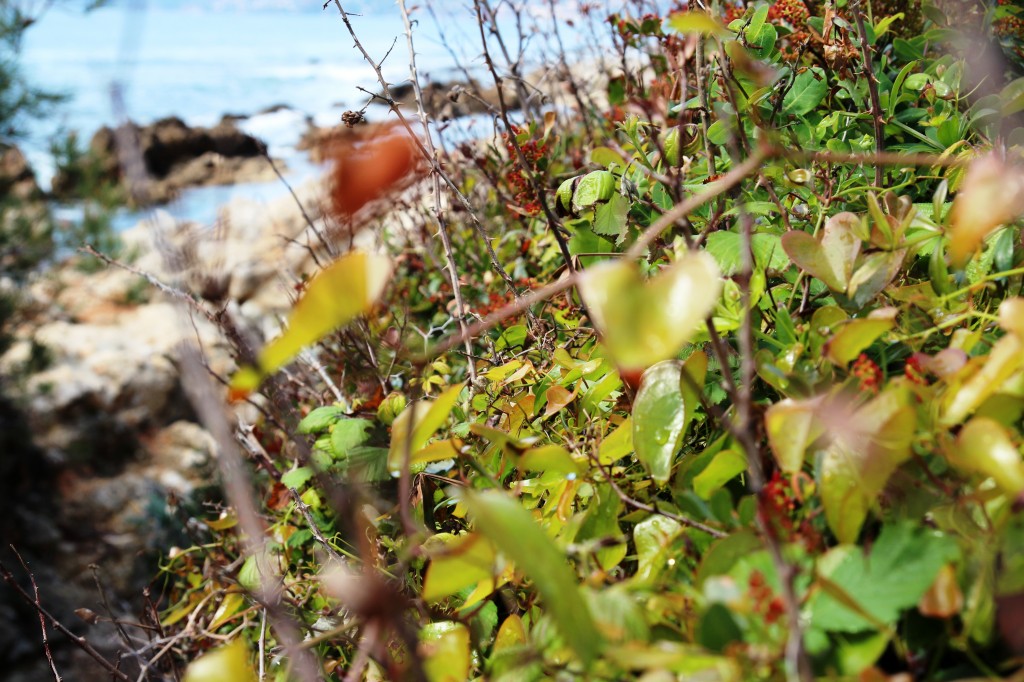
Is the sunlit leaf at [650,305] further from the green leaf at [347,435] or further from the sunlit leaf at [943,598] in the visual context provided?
the green leaf at [347,435]

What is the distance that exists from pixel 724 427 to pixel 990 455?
192 millimetres

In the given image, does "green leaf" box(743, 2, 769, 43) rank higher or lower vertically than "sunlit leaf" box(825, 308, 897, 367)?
higher

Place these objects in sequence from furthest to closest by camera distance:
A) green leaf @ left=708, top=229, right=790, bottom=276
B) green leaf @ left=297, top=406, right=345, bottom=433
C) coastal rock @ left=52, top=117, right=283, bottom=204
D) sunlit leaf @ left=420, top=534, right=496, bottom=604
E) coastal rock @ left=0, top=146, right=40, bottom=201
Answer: coastal rock @ left=52, top=117, right=283, bottom=204 → coastal rock @ left=0, top=146, right=40, bottom=201 → green leaf @ left=297, top=406, right=345, bottom=433 → green leaf @ left=708, top=229, right=790, bottom=276 → sunlit leaf @ left=420, top=534, right=496, bottom=604

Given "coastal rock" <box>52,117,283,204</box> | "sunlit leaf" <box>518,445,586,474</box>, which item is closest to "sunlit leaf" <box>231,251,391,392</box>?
"sunlit leaf" <box>518,445,586,474</box>

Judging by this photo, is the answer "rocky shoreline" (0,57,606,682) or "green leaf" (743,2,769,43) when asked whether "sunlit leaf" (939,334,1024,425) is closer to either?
"green leaf" (743,2,769,43)

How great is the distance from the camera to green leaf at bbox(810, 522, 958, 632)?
0.42 m

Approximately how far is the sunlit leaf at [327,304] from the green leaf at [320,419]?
722 millimetres

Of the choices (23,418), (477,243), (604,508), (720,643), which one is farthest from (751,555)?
(23,418)

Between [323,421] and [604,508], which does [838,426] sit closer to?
[604,508]

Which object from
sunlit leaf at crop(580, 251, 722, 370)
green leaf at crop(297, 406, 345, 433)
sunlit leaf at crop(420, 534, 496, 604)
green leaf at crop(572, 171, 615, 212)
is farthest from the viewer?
green leaf at crop(297, 406, 345, 433)

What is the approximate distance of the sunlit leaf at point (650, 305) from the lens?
1.22 feet

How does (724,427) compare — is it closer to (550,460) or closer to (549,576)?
(550,460)

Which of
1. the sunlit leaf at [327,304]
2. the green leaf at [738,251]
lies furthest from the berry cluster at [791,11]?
the sunlit leaf at [327,304]

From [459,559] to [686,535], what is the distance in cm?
18
